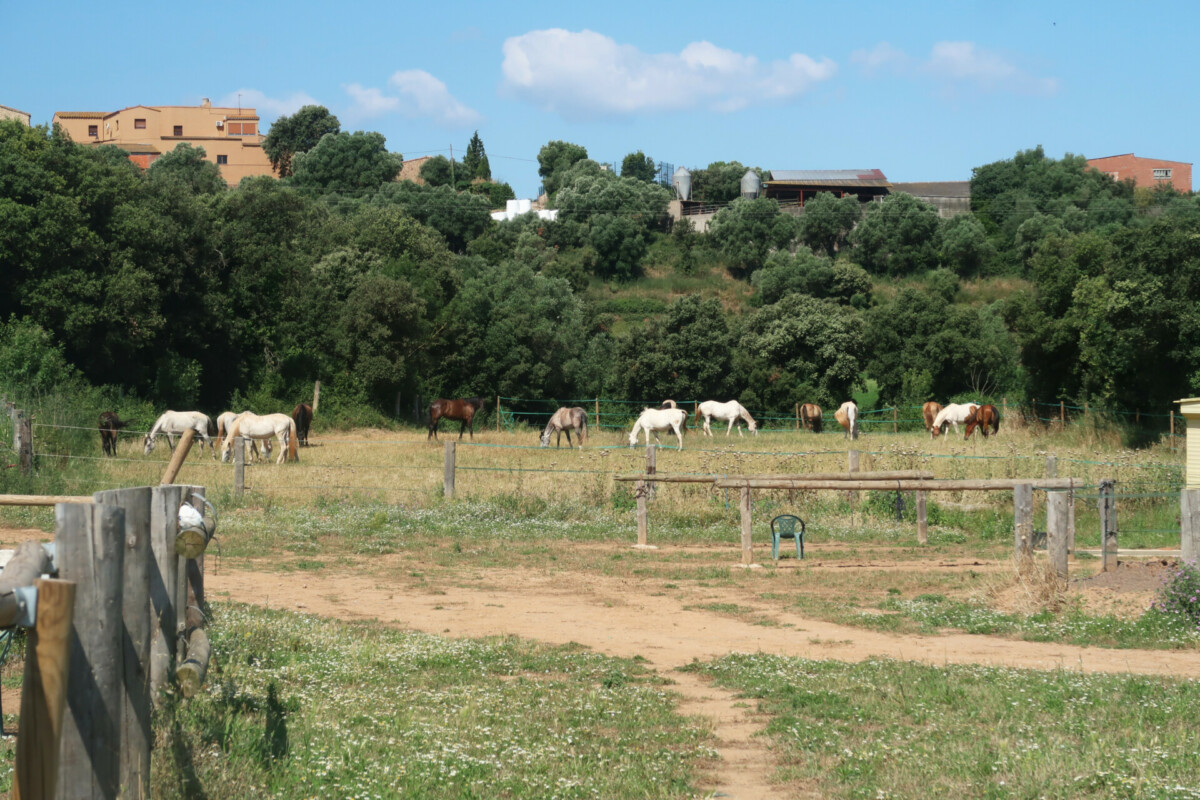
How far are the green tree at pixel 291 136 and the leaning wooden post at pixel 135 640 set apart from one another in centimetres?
8855

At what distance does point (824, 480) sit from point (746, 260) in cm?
5717

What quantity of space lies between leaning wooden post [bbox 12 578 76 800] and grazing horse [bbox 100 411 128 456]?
21782mm

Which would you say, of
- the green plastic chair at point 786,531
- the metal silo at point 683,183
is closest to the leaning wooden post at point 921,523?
the green plastic chair at point 786,531

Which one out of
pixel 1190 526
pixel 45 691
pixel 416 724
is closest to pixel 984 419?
pixel 1190 526

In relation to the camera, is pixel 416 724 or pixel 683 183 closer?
pixel 416 724

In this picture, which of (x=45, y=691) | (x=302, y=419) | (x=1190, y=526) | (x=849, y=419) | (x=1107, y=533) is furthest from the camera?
(x=849, y=419)

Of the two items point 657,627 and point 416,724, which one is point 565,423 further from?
point 416,724

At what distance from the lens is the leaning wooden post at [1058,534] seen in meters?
10.8

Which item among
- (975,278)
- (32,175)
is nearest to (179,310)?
(32,175)

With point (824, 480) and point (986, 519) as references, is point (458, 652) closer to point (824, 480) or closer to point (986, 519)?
point (824, 480)

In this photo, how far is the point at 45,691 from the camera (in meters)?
2.78

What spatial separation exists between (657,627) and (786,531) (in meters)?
4.88

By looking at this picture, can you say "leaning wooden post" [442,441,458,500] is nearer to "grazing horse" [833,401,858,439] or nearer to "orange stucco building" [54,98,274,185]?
"grazing horse" [833,401,858,439]

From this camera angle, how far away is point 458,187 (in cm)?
9125
